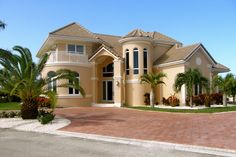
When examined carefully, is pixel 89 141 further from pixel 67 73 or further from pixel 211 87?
pixel 211 87

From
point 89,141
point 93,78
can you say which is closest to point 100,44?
Answer: point 93,78

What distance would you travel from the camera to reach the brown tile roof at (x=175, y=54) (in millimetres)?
29453

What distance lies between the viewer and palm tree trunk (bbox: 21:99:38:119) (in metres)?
19.1

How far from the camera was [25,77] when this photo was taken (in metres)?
18.8

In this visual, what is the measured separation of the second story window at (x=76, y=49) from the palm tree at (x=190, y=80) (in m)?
11.0

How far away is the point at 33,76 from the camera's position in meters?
18.9

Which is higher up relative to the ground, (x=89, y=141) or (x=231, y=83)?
(x=231, y=83)

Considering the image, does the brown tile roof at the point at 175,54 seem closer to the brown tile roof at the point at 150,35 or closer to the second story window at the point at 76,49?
A: the brown tile roof at the point at 150,35

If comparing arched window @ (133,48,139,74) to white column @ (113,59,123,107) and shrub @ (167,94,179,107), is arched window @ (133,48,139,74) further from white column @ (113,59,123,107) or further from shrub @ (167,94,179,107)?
shrub @ (167,94,179,107)

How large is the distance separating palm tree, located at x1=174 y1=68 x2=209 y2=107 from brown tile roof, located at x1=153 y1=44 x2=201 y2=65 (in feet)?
8.26

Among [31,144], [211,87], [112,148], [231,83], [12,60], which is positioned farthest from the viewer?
[211,87]

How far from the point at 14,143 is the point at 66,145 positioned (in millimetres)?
2098

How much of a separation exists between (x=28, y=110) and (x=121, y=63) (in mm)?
13323

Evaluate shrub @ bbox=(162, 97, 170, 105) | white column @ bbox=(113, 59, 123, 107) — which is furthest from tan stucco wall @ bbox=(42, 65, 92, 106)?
shrub @ bbox=(162, 97, 170, 105)
